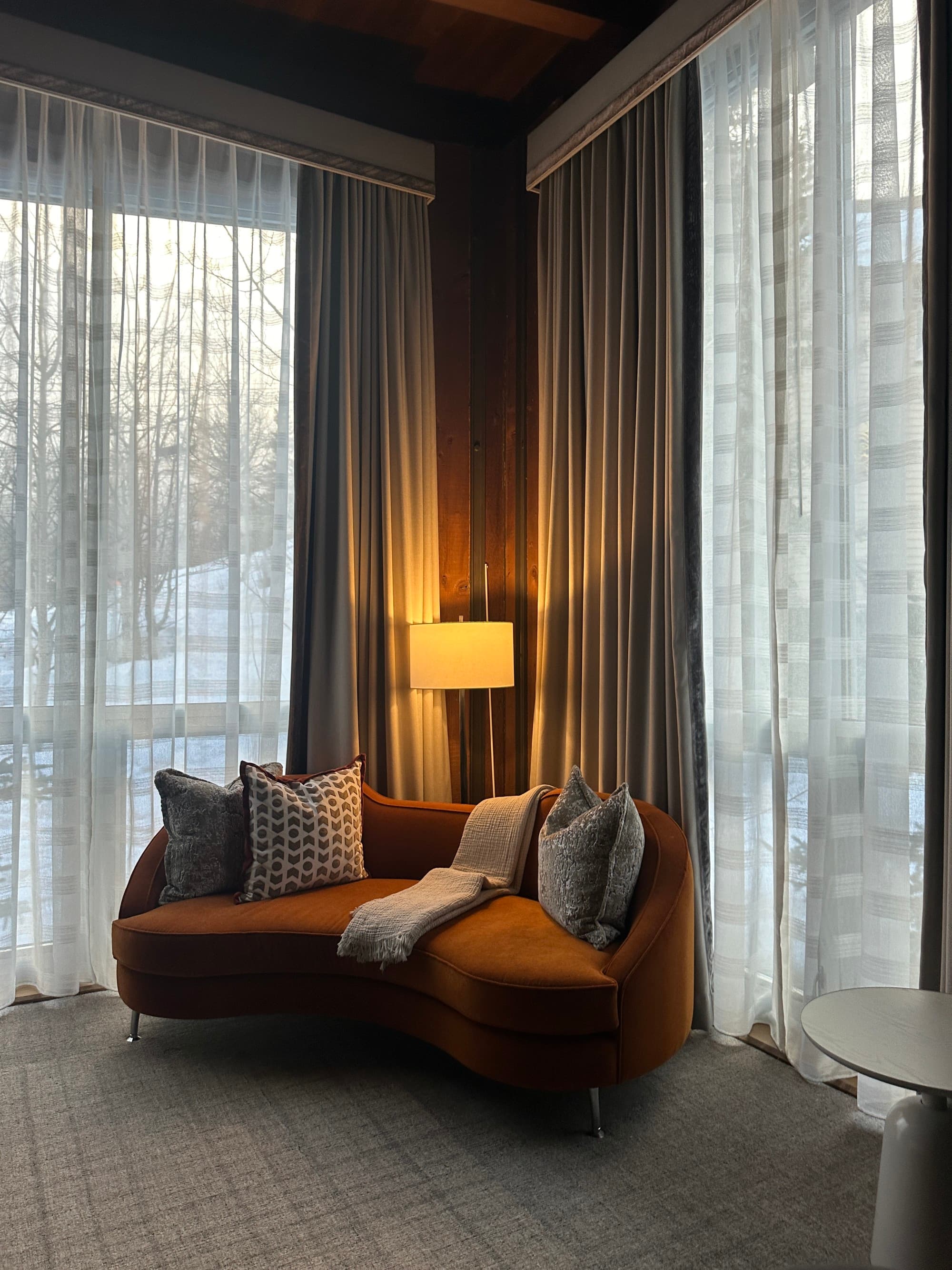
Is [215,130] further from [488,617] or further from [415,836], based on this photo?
[415,836]

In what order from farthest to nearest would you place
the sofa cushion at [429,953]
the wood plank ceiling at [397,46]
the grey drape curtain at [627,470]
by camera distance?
the wood plank ceiling at [397,46], the grey drape curtain at [627,470], the sofa cushion at [429,953]

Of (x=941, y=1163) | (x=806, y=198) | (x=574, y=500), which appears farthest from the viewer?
(x=574, y=500)

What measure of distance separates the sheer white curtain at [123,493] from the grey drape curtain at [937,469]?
2.40m

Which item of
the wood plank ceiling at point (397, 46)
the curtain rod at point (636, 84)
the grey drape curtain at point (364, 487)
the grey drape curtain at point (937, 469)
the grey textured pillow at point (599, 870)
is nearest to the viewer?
the grey drape curtain at point (937, 469)

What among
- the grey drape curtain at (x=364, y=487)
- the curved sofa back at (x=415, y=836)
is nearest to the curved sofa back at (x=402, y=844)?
the curved sofa back at (x=415, y=836)

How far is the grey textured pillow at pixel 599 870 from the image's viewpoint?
2754 millimetres

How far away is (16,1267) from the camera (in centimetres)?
200

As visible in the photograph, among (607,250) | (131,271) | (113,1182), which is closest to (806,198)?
(607,250)

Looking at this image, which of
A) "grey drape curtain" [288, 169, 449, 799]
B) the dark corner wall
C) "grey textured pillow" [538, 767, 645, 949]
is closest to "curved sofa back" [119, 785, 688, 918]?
"grey textured pillow" [538, 767, 645, 949]

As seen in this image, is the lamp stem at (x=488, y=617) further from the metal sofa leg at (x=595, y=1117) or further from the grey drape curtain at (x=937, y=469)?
the grey drape curtain at (x=937, y=469)

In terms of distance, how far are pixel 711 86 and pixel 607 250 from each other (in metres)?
0.62

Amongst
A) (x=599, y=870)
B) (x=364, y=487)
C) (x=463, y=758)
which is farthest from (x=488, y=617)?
(x=599, y=870)

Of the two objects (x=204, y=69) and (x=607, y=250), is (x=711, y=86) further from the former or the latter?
(x=204, y=69)

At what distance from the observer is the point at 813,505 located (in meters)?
2.74
